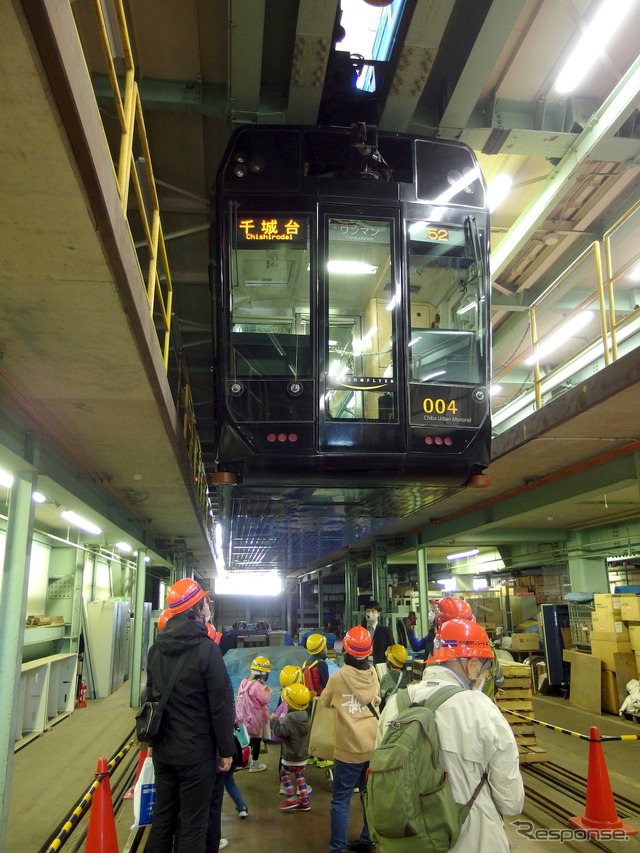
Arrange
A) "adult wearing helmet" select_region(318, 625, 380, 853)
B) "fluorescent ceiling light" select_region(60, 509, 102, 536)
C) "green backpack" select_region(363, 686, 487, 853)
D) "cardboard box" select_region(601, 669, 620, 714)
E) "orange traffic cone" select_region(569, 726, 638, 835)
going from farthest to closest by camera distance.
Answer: "cardboard box" select_region(601, 669, 620, 714) < "fluorescent ceiling light" select_region(60, 509, 102, 536) < "orange traffic cone" select_region(569, 726, 638, 835) < "adult wearing helmet" select_region(318, 625, 380, 853) < "green backpack" select_region(363, 686, 487, 853)

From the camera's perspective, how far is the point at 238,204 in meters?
6.28

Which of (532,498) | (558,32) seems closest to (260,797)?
(532,498)

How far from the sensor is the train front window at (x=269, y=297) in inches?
245

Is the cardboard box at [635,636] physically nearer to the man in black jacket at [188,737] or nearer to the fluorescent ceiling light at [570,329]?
the fluorescent ceiling light at [570,329]

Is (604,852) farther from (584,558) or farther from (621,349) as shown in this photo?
(584,558)

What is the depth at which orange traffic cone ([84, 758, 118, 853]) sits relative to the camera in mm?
4395

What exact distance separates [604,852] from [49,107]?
21.1ft

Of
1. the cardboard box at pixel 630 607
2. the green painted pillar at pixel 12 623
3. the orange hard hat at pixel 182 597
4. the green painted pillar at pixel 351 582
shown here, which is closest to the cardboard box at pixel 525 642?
the cardboard box at pixel 630 607

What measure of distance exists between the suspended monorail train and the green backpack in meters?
3.40

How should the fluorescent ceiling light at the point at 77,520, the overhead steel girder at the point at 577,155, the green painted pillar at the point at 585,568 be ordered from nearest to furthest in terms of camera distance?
1. the overhead steel girder at the point at 577,155
2. the fluorescent ceiling light at the point at 77,520
3. the green painted pillar at the point at 585,568

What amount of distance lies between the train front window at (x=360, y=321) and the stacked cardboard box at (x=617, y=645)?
773 centimetres

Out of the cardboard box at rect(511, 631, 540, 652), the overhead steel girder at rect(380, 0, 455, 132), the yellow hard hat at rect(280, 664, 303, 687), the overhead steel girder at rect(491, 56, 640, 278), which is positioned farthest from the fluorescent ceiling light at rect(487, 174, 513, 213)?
the cardboard box at rect(511, 631, 540, 652)

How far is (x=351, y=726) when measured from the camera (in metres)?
5.04

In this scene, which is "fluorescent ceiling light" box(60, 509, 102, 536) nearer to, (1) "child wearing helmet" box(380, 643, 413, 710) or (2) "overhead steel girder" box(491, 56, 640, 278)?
(1) "child wearing helmet" box(380, 643, 413, 710)
